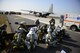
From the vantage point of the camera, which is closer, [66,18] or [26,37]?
[26,37]

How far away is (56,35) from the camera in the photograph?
14.3 metres

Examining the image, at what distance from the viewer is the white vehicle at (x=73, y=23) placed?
22.9 meters

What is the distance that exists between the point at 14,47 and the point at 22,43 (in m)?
0.67

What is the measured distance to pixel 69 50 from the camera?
39.7 ft

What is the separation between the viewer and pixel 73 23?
23234 millimetres

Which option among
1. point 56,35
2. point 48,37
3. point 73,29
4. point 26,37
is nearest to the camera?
point 26,37

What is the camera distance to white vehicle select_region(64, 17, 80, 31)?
22.9 meters

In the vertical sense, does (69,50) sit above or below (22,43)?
below

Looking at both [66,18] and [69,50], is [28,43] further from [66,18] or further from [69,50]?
[66,18]

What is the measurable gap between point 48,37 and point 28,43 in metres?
2.01

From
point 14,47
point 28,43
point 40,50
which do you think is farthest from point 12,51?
point 40,50

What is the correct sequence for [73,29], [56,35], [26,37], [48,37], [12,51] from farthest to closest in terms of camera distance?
[73,29]
[56,35]
[48,37]
[26,37]
[12,51]

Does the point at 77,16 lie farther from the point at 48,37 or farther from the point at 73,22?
the point at 48,37

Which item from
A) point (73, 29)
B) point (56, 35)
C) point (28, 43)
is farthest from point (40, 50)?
point (73, 29)
